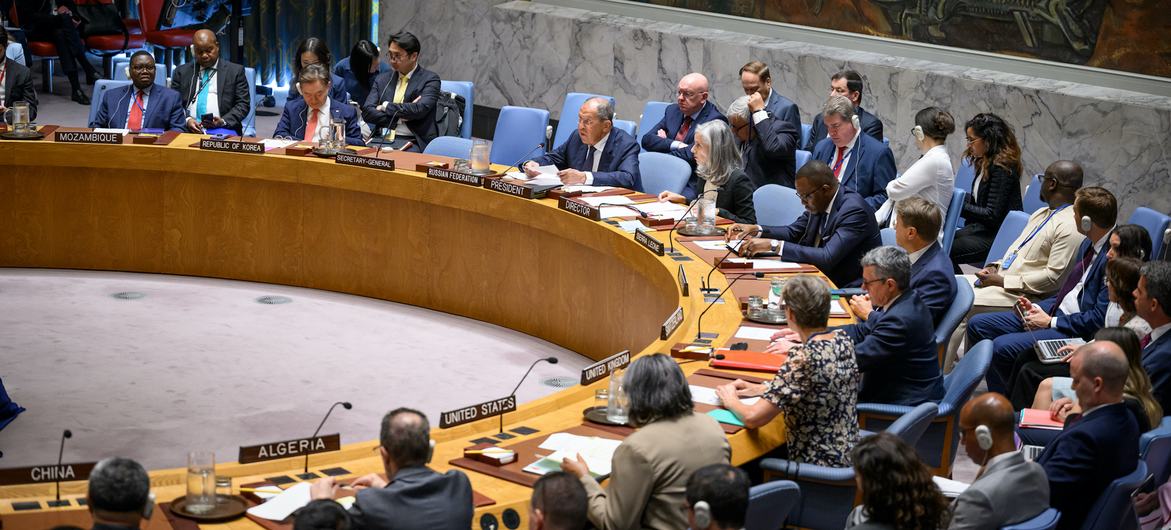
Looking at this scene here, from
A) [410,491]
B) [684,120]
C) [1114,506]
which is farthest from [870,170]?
[410,491]

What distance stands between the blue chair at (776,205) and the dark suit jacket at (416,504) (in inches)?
155

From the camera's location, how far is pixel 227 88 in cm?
919

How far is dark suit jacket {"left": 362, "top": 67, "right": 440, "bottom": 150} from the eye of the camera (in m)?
8.89

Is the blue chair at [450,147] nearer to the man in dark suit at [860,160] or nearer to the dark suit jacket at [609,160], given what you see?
the dark suit jacket at [609,160]

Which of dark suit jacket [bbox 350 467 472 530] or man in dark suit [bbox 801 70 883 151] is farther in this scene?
man in dark suit [bbox 801 70 883 151]

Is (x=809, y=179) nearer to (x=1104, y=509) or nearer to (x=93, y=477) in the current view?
(x=1104, y=509)

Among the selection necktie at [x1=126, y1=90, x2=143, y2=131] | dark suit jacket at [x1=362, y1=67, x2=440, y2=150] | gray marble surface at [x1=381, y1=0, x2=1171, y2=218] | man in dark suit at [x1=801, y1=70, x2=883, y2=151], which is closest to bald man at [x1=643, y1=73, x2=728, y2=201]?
man in dark suit at [x1=801, y1=70, x2=883, y2=151]

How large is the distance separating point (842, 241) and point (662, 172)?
6.31ft

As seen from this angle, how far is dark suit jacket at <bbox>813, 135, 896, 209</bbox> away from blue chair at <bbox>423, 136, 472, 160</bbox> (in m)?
2.28

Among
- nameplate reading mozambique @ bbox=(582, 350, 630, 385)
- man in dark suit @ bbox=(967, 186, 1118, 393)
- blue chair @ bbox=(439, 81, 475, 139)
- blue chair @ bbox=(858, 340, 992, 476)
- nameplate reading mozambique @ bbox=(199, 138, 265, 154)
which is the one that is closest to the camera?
nameplate reading mozambique @ bbox=(582, 350, 630, 385)

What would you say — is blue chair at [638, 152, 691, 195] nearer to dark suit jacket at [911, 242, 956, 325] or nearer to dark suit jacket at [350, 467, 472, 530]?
dark suit jacket at [911, 242, 956, 325]

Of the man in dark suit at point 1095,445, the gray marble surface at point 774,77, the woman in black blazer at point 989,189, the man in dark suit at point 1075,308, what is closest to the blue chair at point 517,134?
the gray marble surface at point 774,77

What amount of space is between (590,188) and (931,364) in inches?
114

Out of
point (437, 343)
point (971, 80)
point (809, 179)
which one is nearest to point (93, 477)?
point (809, 179)
